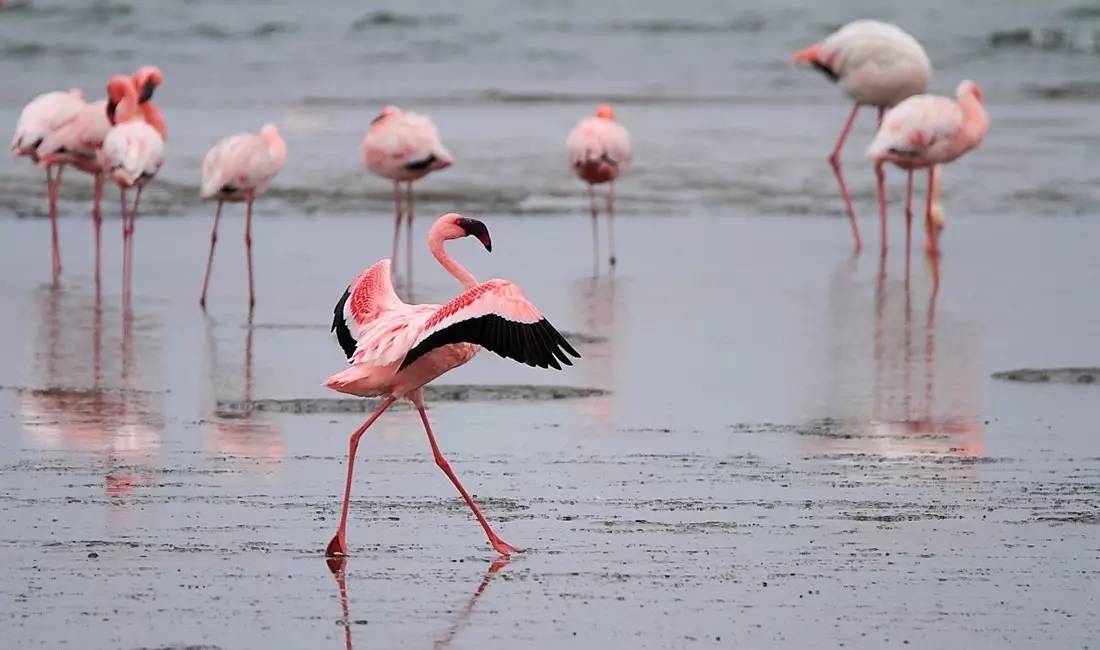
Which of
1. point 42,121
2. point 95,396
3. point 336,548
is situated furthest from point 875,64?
point 336,548

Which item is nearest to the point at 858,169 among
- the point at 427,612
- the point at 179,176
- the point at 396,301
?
the point at 179,176

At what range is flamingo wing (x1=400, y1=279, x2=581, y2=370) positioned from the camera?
616 cm

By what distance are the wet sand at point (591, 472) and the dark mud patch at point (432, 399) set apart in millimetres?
30

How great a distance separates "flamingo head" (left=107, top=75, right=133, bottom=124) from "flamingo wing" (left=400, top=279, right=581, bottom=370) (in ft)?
26.9

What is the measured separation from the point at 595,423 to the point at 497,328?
231 cm

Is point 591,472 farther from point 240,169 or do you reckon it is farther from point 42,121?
point 42,121

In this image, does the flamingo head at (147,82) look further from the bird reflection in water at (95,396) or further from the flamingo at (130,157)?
the bird reflection in water at (95,396)

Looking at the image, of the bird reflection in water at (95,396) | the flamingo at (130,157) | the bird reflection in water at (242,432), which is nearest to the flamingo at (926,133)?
the flamingo at (130,157)

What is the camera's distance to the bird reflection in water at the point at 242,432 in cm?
773

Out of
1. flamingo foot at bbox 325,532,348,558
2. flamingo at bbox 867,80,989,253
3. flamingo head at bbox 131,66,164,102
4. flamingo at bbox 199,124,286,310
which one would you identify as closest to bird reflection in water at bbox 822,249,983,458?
flamingo at bbox 867,80,989,253

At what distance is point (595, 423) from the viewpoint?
8.45 meters

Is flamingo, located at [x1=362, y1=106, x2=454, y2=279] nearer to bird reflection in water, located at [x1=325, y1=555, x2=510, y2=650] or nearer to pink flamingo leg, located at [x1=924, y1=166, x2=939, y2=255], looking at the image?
pink flamingo leg, located at [x1=924, y1=166, x2=939, y2=255]

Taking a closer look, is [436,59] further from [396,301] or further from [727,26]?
[396,301]

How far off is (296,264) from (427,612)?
833 cm
